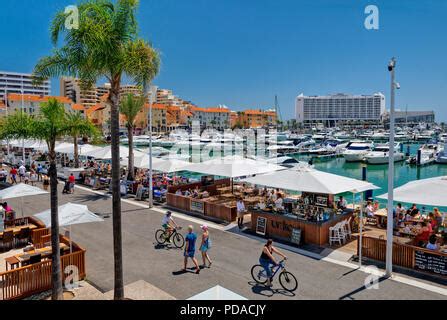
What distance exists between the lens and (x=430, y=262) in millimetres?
10953

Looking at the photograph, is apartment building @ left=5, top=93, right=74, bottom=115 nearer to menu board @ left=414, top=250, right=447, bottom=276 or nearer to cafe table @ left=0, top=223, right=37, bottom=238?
cafe table @ left=0, top=223, right=37, bottom=238

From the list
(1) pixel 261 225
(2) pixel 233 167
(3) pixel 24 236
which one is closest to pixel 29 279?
(3) pixel 24 236

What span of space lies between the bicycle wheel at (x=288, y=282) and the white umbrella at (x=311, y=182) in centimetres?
476

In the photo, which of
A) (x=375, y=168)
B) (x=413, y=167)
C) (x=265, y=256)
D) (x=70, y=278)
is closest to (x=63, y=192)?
(x=70, y=278)

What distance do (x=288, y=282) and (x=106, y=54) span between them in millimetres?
7564

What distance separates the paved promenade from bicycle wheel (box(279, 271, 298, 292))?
167 mm

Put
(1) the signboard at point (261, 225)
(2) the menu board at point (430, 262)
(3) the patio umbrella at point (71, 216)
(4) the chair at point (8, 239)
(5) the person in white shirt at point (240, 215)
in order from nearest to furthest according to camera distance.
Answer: (2) the menu board at point (430, 262) < (3) the patio umbrella at point (71, 216) < (4) the chair at point (8, 239) < (1) the signboard at point (261, 225) < (5) the person in white shirt at point (240, 215)

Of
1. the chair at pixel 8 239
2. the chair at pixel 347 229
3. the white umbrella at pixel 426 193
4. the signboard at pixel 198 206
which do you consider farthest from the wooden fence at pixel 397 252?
the chair at pixel 8 239

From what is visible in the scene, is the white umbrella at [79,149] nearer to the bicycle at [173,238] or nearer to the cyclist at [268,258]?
the bicycle at [173,238]

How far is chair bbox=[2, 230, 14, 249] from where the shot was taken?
13344mm

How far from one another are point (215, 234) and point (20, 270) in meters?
7.83

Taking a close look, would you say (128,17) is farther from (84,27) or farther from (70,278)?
(70,278)

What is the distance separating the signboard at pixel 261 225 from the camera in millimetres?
15320

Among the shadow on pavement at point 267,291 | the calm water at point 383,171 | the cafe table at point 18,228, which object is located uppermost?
the cafe table at point 18,228
